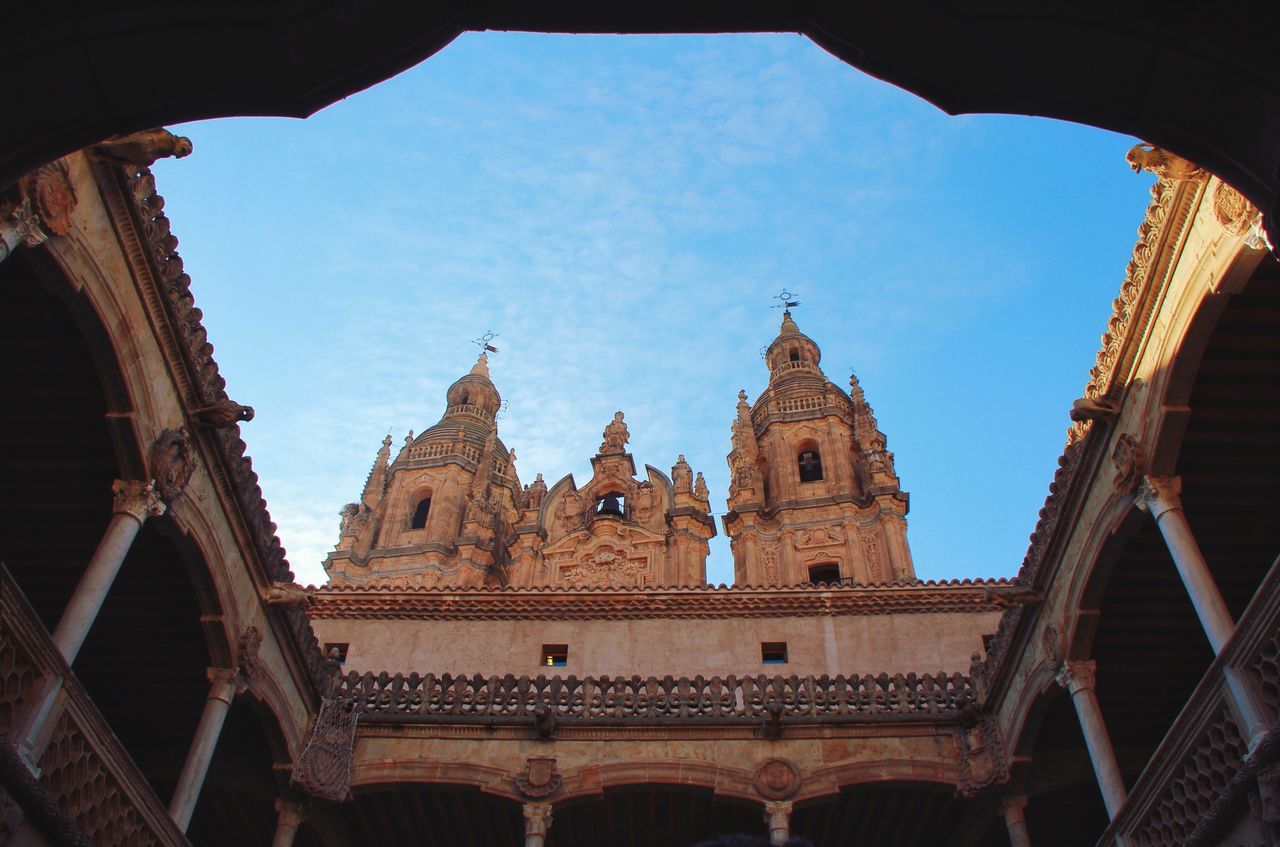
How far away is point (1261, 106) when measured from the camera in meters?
3.74

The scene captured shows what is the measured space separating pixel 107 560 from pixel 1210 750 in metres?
11.1

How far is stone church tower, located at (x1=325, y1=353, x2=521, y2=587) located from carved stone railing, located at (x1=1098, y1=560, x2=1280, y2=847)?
99.7 feet

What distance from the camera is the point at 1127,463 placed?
10992 mm

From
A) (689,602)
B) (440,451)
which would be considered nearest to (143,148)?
(689,602)

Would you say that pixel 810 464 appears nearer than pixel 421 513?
Yes

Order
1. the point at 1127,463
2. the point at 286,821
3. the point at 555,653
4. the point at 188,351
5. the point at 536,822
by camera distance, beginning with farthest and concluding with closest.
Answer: the point at 555,653 < the point at 536,822 < the point at 286,821 < the point at 188,351 < the point at 1127,463

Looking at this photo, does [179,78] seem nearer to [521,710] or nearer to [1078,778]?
[521,710]

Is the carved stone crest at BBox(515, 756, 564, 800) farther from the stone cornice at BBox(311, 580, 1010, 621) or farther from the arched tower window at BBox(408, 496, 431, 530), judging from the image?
the arched tower window at BBox(408, 496, 431, 530)

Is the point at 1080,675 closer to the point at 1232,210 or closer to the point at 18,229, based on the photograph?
the point at 1232,210

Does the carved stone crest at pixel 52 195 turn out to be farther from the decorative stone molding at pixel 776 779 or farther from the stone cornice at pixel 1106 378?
the decorative stone molding at pixel 776 779

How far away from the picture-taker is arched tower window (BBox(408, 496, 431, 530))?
44834 mm

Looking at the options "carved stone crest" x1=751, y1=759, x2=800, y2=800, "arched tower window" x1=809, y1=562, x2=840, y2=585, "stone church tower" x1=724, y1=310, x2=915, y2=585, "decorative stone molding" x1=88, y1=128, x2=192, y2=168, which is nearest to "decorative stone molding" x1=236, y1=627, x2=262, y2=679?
"decorative stone molding" x1=88, y1=128, x2=192, y2=168

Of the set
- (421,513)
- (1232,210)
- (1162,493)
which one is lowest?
(1162,493)

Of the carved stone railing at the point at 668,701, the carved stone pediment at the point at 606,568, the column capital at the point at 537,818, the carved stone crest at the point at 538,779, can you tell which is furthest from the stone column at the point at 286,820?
the carved stone pediment at the point at 606,568
